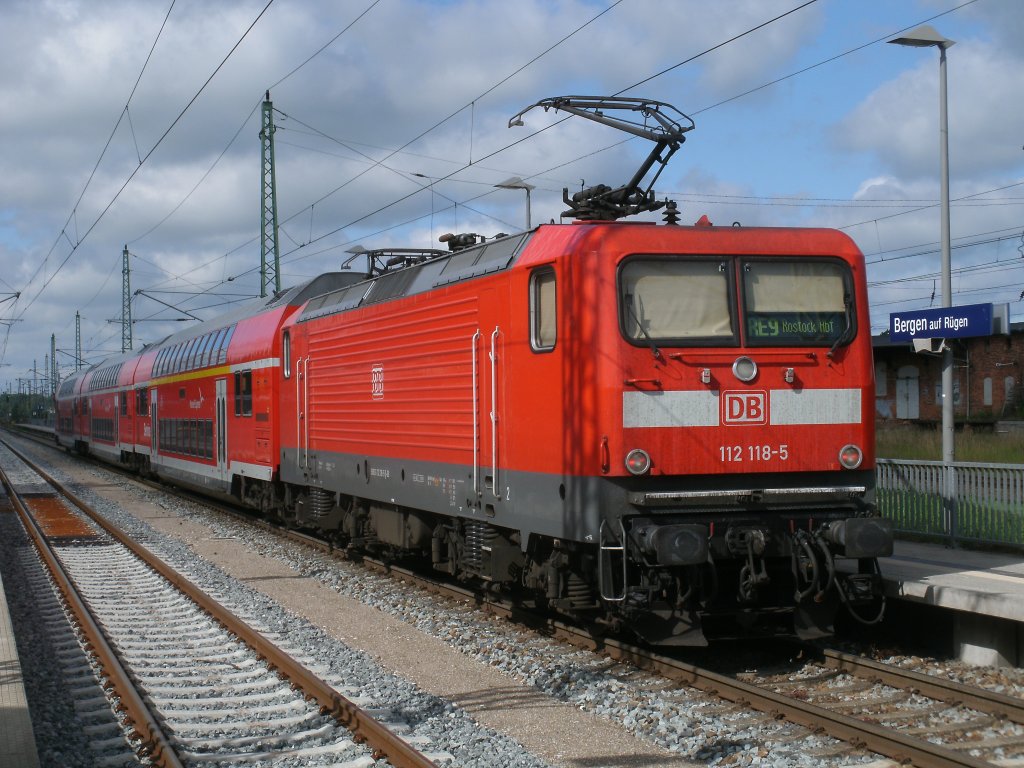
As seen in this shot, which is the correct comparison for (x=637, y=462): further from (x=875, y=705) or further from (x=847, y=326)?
(x=875, y=705)

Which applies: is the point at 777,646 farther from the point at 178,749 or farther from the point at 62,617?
the point at 62,617

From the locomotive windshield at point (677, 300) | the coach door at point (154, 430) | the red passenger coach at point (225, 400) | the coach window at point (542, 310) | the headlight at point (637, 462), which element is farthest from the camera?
the coach door at point (154, 430)

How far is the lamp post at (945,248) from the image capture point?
12.5 metres

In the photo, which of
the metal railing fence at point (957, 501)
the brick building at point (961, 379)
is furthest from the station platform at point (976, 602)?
the brick building at point (961, 379)

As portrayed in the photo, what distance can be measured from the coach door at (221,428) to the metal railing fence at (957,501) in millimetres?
11338

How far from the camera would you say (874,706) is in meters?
7.39

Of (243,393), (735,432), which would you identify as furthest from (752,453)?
(243,393)

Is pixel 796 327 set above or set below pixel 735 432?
above

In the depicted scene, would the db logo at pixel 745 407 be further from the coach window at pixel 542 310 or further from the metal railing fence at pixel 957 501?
the metal railing fence at pixel 957 501

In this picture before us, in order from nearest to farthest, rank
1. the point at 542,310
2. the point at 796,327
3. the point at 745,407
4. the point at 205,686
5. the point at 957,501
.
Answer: the point at 205,686, the point at 745,407, the point at 796,327, the point at 542,310, the point at 957,501

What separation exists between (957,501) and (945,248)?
3007 mm

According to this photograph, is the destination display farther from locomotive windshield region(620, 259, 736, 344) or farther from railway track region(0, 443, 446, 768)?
railway track region(0, 443, 446, 768)

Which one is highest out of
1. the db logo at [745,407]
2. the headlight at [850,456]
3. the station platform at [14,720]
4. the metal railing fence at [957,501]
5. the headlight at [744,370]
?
the headlight at [744,370]

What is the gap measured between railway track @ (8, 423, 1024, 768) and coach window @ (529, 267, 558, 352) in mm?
2483
